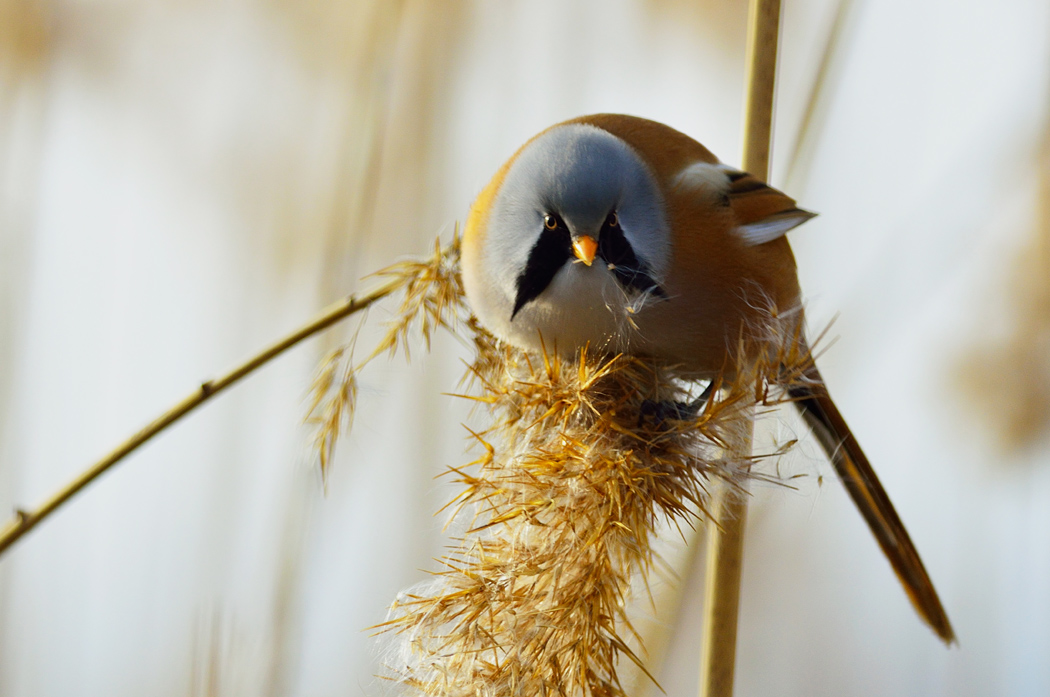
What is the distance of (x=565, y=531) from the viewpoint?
0.69 metres

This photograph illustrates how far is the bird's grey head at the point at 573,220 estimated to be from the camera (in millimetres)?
855

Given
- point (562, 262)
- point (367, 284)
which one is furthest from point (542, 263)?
point (367, 284)

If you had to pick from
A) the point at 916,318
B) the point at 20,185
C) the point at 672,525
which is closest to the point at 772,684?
the point at 916,318

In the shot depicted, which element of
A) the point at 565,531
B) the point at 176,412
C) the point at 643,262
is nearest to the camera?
the point at 565,531

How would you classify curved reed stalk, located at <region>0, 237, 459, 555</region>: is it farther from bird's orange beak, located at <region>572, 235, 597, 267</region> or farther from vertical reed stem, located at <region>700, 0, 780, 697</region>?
vertical reed stem, located at <region>700, 0, 780, 697</region>

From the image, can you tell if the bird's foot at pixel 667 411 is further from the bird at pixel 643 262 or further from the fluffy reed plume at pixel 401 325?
the fluffy reed plume at pixel 401 325

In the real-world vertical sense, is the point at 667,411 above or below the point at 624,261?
below

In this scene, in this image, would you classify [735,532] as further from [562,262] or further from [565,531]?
[562,262]

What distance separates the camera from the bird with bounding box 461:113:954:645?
85cm

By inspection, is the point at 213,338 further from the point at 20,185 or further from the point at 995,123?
the point at 995,123

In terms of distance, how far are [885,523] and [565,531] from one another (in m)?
0.43

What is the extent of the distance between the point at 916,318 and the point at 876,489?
54 cm

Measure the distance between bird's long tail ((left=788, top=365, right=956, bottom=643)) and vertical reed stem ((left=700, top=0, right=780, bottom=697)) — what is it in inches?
6.9

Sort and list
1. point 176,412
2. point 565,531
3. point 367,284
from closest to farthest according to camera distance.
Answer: point 565,531, point 176,412, point 367,284
